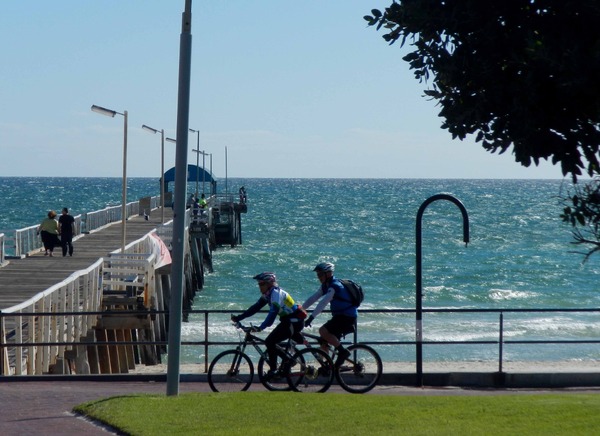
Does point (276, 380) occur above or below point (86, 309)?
above

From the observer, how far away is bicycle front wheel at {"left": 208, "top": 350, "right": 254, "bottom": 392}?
13258 millimetres

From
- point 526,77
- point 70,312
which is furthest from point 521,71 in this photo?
point 70,312

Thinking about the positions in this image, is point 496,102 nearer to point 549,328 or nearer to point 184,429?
point 184,429

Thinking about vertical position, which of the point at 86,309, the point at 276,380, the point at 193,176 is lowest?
the point at 86,309

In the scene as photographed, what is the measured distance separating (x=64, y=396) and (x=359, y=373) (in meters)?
3.40

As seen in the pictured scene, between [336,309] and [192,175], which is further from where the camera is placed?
[192,175]

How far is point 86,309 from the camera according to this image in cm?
2114

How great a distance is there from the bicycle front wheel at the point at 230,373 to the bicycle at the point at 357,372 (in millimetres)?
813

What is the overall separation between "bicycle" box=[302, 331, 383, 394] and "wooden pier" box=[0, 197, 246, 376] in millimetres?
2546

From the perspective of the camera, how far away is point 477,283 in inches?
2148

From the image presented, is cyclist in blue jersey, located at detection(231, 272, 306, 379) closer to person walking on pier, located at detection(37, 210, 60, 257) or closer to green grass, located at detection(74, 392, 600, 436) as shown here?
green grass, located at detection(74, 392, 600, 436)

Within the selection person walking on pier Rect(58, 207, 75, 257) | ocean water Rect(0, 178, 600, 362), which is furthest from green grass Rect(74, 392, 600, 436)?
person walking on pier Rect(58, 207, 75, 257)

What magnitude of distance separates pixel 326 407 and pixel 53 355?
7.77 m

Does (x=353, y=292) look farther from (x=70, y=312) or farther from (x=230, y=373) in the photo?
(x=70, y=312)
